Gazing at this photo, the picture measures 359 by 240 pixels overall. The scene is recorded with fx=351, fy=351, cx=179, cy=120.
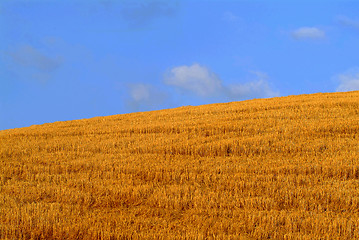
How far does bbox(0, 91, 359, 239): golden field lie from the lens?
6426 millimetres

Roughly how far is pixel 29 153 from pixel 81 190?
197 inches

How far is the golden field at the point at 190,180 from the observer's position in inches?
253

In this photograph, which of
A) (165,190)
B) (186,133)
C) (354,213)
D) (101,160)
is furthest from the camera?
(186,133)

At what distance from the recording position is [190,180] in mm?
8977

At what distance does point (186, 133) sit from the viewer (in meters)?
13.8

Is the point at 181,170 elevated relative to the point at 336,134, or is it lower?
lower

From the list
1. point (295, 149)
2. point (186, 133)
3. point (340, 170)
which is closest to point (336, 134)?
point (295, 149)

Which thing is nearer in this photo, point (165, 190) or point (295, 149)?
point (165, 190)

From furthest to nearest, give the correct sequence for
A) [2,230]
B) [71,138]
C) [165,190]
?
[71,138], [165,190], [2,230]

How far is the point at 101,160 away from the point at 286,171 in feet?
18.1

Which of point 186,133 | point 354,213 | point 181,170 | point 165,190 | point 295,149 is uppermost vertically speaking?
point 186,133

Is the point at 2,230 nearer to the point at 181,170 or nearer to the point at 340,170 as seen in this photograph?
the point at 181,170

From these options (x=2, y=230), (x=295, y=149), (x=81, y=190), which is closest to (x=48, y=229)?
(x=2, y=230)

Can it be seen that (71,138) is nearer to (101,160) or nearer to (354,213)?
(101,160)
